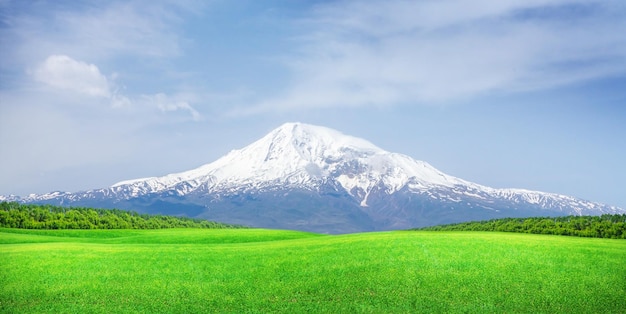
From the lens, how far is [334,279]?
1270 inches

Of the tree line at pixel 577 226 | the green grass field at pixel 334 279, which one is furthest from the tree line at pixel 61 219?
the tree line at pixel 577 226

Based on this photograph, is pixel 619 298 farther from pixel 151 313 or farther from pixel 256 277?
pixel 151 313

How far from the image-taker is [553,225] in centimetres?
6481

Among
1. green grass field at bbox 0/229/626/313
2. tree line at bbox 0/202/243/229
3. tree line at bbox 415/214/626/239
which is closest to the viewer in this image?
green grass field at bbox 0/229/626/313

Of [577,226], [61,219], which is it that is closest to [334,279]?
[577,226]

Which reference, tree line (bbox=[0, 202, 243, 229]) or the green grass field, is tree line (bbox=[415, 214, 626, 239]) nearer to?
the green grass field

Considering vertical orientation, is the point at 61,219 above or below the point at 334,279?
above

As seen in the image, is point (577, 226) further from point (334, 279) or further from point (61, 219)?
point (61, 219)

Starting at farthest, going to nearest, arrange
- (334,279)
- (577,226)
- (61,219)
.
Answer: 1. (61,219)
2. (577,226)
3. (334,279)

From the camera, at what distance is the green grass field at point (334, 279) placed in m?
28.5

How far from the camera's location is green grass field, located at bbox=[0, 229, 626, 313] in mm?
28516

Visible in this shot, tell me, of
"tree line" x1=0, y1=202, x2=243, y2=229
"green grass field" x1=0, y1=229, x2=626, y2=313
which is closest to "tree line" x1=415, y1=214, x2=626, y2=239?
"green grass field" x1=0, y1=229, x2=626, y2=313

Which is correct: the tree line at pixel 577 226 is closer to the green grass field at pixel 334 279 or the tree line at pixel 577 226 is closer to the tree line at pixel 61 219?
the green grass field at pixel 334 279

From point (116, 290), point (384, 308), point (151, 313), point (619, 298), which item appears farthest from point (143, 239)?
point (619, 298)
